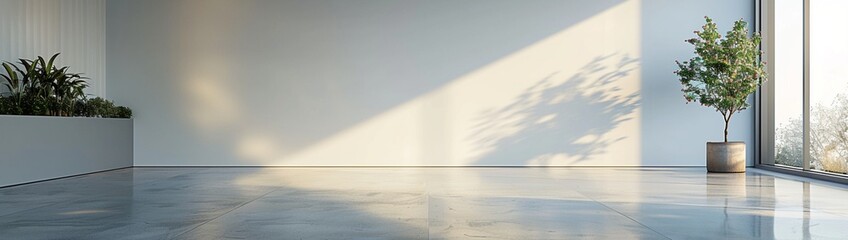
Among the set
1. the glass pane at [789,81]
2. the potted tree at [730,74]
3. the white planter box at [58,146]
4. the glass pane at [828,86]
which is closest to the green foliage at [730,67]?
the potted tree at [730,74]

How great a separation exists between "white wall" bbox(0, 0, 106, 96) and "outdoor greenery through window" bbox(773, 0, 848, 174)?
8.45m

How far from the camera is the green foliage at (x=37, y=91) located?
6734mm

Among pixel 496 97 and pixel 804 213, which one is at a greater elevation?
pixel 496 97

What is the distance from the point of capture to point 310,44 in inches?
350

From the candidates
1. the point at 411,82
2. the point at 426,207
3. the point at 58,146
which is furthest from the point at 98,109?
the point at 426,207

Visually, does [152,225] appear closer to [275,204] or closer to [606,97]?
[275,204]

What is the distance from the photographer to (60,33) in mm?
8055

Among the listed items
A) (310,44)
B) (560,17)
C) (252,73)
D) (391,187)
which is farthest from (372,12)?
(391,187)

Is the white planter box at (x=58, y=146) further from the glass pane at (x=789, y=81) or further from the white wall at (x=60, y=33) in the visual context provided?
the glass pane at (x=789, y=81)

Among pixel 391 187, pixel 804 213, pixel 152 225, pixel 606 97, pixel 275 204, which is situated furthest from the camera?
pixel 606 97

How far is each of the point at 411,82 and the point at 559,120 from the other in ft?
6.58

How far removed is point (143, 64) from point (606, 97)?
20.1 ft

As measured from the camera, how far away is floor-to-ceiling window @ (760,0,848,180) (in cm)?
675

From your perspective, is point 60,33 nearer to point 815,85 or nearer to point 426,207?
point 426,207
